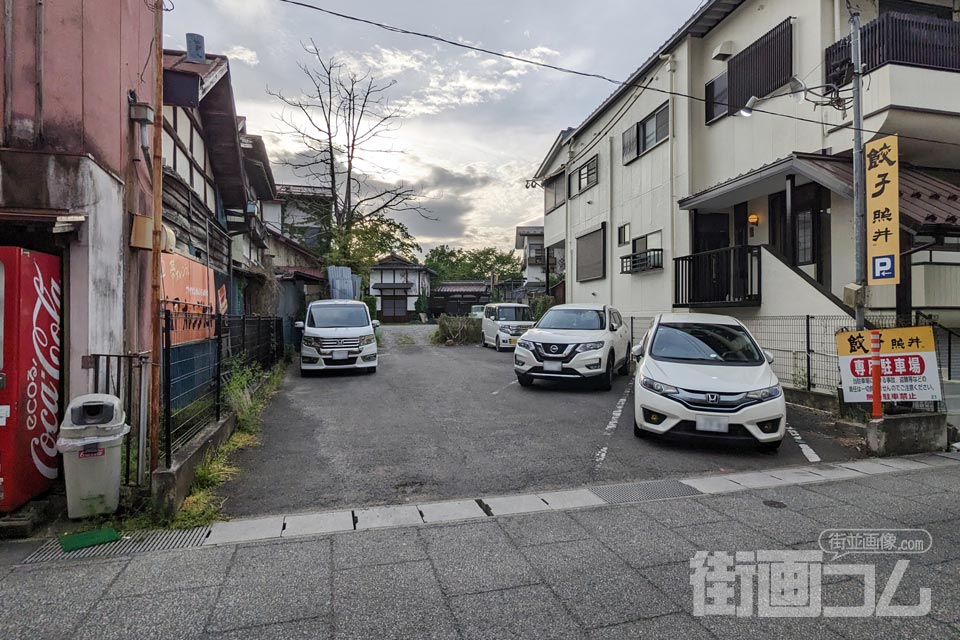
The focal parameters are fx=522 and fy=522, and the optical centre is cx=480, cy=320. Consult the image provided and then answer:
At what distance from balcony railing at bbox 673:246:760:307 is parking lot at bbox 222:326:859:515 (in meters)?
3.23

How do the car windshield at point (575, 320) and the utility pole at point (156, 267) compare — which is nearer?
the utility pole at point (156, 267)

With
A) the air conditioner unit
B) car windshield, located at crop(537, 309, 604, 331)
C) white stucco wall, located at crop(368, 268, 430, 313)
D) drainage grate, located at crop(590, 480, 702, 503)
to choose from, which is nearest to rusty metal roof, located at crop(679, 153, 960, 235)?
the air conditioner unit

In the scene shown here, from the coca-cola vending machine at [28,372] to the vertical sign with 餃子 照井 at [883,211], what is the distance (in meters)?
8.92

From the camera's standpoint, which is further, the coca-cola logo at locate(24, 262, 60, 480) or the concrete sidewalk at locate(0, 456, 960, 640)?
the coca-cola logo at locate(24, 262, 60, 480)

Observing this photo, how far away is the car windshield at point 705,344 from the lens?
22.0ft

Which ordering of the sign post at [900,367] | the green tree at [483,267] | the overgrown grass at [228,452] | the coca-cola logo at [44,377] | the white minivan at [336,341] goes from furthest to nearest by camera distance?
the green tree at [483,267] → the white minivan at [336,341] → the sign post at [900,367] → the overgrown grass at [228,452] → the coca-cola logo at [44,377]

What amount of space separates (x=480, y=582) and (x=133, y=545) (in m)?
2.51

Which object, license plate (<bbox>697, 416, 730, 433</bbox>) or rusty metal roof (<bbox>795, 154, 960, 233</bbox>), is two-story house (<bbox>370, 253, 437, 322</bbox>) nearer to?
rusty metal roof (<bbox>795, 154, 960, 233</bbox>)

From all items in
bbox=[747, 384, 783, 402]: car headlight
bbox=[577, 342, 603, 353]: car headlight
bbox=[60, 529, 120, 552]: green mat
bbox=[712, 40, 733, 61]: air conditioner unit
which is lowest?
bbox=[60, 529, 120, 552]: green mat

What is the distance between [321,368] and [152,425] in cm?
783

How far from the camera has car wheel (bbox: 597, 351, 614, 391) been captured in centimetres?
1004

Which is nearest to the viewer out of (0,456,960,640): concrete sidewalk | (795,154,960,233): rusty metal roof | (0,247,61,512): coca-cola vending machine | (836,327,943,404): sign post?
(0,456,960,640): concrete sidewalk

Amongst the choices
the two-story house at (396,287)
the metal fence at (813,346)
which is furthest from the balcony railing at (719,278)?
the two-story house at (396,287)

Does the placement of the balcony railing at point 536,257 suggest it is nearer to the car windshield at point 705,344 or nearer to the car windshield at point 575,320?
the car windshield at point 575,320
